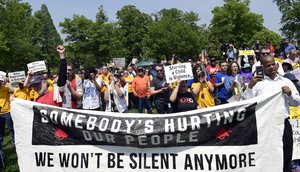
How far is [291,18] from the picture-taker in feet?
218

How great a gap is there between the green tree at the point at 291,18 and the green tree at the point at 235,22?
5625mm

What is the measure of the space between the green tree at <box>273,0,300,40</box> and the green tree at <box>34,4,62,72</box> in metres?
39.6

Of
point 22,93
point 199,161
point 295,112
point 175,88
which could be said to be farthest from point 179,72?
point 22,93

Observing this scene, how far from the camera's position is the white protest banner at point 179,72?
651 centimetres

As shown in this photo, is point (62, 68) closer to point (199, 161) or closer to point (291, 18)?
point (199, 161)

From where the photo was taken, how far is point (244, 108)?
4883 millimetres

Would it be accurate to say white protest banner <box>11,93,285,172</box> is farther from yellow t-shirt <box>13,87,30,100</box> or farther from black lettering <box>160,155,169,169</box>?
yellow t-shirt <box>13,87,30,100</box>

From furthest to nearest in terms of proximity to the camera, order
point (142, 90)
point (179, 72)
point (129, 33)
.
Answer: point (129, 33) < point (142, 90) < point (179, 72)

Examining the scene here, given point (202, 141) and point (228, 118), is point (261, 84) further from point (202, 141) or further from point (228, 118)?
point (202, 141)

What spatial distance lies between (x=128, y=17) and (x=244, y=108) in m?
64.1

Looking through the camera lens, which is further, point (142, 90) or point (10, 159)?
point (142, 90)

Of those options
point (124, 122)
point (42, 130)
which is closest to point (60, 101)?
point (42, 130)

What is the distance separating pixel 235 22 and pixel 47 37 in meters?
41.4

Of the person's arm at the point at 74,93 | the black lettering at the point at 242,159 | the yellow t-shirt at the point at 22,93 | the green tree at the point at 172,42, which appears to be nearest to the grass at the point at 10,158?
the yellow t-shirt at the point at 22,93
